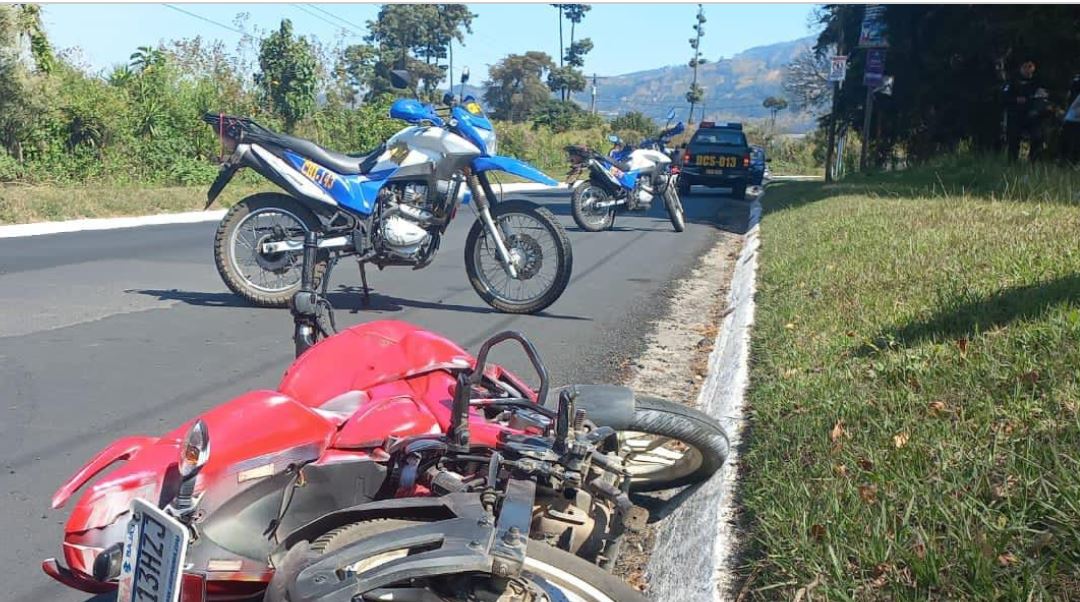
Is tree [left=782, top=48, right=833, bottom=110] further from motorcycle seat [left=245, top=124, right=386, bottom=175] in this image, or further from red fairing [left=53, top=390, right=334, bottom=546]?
Answer: red fairing [left=53, top=390, right=334, bottom=546]

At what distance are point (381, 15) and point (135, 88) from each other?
73143 millimetres

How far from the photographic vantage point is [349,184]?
299 inches

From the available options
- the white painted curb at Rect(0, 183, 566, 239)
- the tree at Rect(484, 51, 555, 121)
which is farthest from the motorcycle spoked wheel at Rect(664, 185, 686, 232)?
the tree at Rect(484, 51, 555, 121)

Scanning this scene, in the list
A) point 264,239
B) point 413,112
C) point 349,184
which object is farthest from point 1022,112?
point 264,239

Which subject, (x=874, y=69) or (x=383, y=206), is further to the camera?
(x=874, y=69)

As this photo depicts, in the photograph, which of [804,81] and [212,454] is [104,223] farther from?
[804,81]

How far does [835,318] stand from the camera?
235 inches

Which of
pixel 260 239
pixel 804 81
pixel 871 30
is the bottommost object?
pixel 260 239

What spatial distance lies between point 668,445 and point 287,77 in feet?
86.6

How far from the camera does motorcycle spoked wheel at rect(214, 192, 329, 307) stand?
772cm

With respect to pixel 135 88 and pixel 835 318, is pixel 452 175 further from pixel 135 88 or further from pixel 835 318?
pixel 135 88

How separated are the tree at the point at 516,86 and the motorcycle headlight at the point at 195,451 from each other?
291ft

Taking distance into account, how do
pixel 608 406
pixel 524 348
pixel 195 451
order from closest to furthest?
pixel 195 451 < pixel 524 348 < pixel 608 406

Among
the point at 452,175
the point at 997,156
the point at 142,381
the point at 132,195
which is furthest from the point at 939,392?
the point at 132,195
